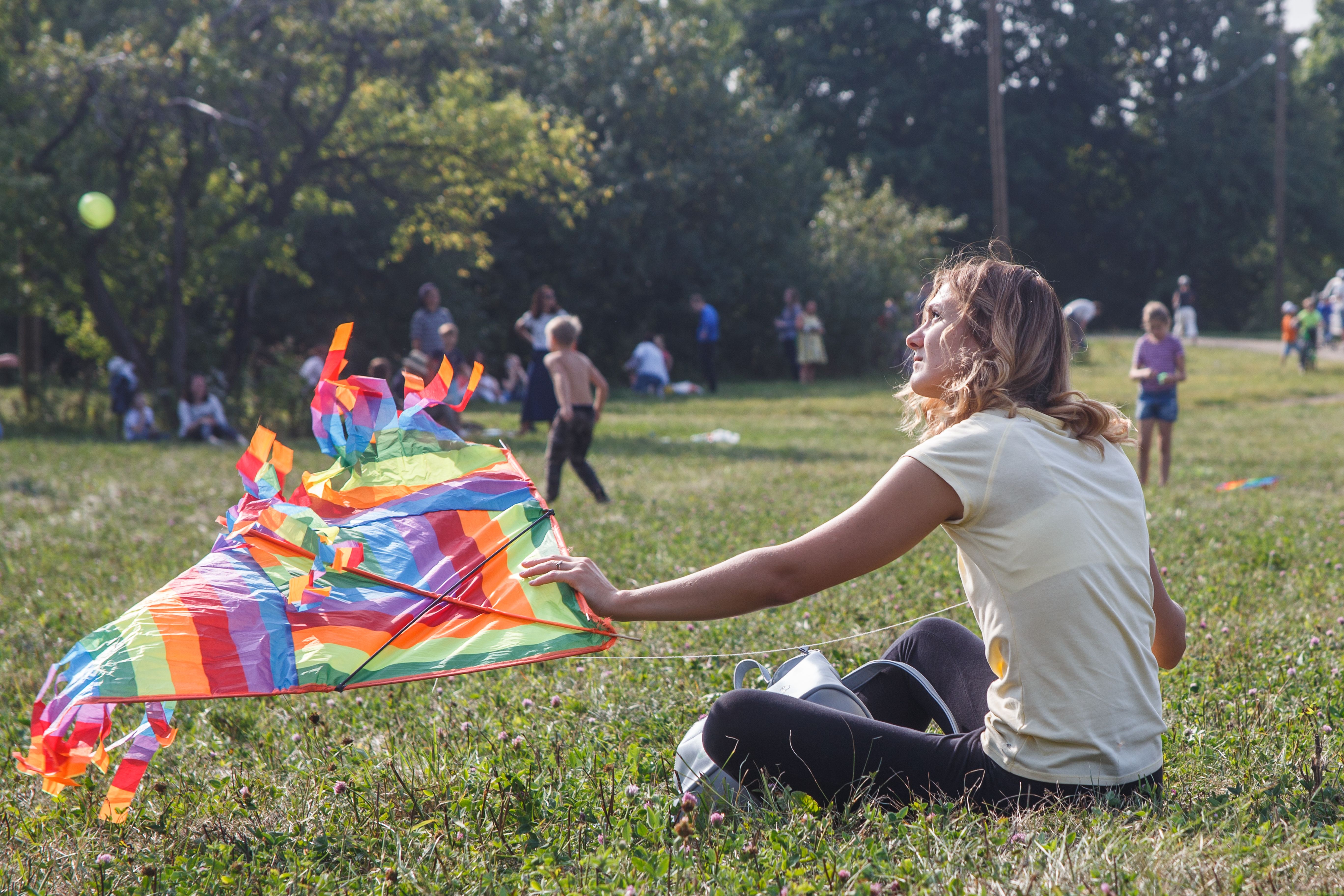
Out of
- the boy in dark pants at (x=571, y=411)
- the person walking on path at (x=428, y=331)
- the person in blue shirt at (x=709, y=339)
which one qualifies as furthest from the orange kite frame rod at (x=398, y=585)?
the person in blue shirt at (x=709, y=339)

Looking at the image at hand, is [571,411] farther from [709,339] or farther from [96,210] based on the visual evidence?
[709,339]

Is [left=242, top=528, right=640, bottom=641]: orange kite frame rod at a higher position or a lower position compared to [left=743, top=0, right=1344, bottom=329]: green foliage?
lower

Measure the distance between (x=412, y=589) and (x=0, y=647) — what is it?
3.43 metres

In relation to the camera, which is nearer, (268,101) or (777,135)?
(268,101)

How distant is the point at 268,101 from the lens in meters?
18.3

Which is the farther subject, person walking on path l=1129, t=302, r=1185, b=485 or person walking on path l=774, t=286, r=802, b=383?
person walking on path l=774, t=286, r=802, b=383

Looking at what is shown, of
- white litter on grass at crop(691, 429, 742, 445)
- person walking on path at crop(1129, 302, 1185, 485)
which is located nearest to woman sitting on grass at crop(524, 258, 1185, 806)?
person walking on path at crop(1129, 302, 1185, 485)

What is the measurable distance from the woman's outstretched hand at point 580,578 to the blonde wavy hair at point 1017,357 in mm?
979

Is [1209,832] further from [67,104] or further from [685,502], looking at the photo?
[67,104]


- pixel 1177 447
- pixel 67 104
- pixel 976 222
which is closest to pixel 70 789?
pixel 1177 447

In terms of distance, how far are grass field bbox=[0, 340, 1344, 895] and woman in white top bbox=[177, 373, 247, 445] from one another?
8.77 m

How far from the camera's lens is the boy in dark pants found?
9383 millimetres

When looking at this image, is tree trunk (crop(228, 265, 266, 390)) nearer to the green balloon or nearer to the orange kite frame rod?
the green balloon

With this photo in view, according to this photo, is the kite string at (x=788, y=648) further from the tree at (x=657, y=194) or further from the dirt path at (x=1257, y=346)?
the dirt path at (x=1257, y=346)
